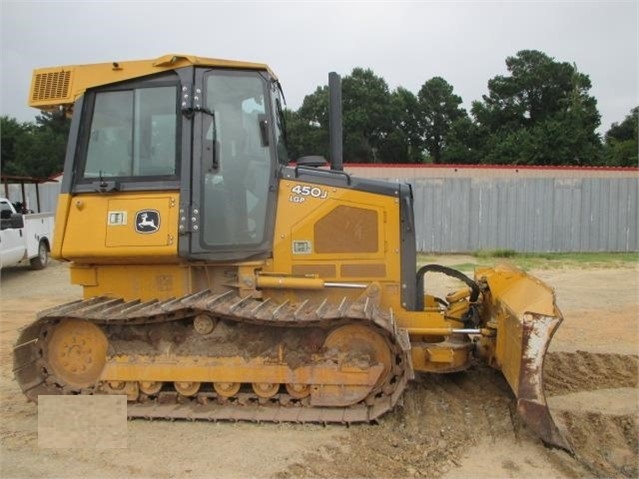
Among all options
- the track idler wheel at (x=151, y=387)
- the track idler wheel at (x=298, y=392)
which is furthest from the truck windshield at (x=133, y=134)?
the track idler wheel at (x=298, y=392)

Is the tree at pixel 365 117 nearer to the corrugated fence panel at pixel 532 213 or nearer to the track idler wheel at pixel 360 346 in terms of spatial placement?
the corrugated fence panel at pixel 532 213

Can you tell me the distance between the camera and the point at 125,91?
5039 mm

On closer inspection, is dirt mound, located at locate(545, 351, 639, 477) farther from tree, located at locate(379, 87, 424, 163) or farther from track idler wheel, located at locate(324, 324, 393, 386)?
tree, located at locate(379, 87, 424, 163)

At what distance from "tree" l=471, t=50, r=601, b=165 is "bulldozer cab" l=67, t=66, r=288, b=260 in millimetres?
33345

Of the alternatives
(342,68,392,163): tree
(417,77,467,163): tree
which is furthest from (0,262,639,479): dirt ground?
(417,77,467,163): tree

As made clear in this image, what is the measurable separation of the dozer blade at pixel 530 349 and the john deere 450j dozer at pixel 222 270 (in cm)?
4

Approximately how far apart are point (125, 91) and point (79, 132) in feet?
1.69

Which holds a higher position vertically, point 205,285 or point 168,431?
point 205,285

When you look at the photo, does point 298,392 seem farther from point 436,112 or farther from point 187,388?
point 436,112

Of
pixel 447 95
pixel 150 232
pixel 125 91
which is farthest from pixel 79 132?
pixel 447 95

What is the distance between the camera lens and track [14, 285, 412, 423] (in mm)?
4488

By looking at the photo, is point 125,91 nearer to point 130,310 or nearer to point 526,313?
point 130,310

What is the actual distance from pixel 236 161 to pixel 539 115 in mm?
39984

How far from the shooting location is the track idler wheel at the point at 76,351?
4.84 metres
